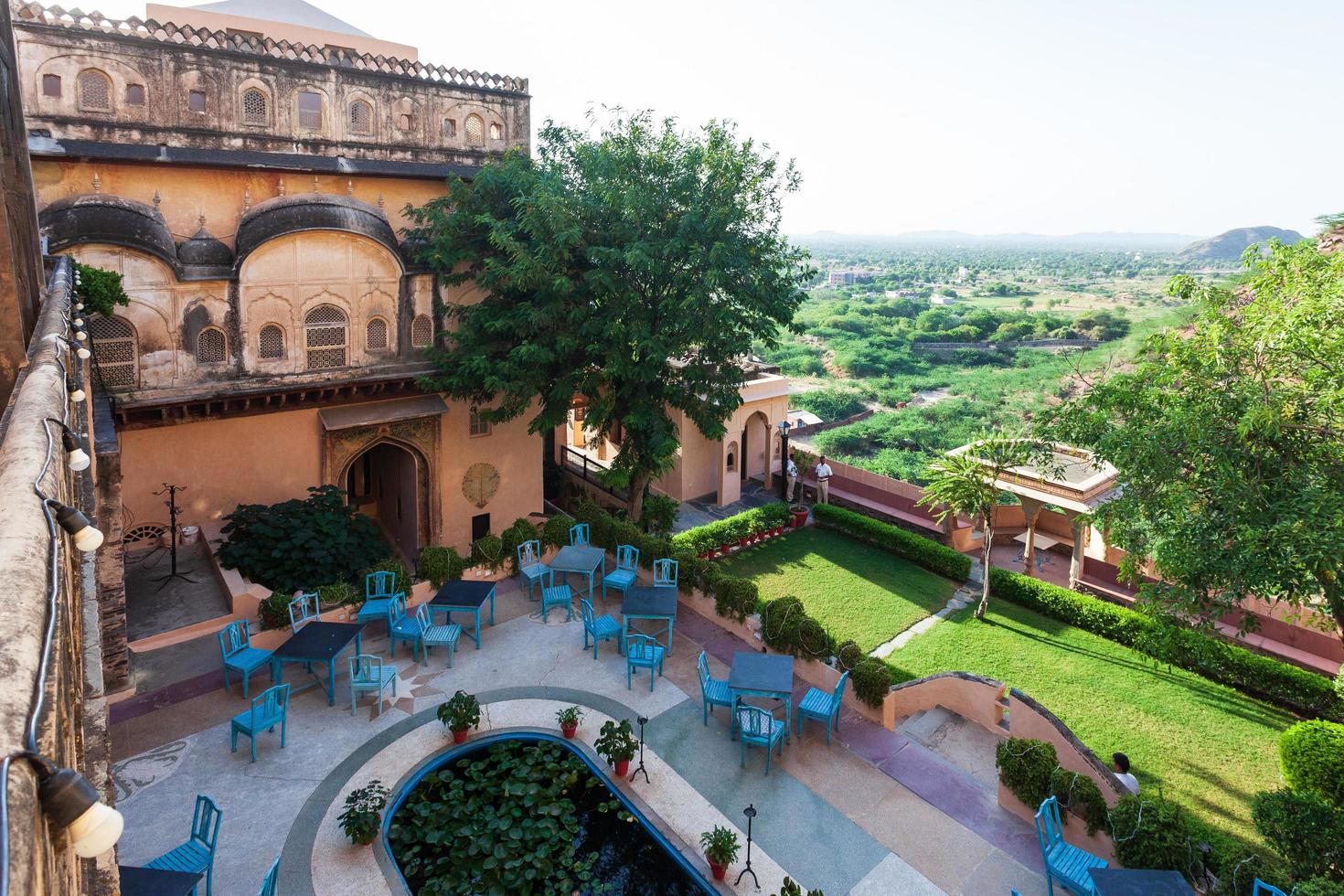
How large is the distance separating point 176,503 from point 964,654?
15.3m

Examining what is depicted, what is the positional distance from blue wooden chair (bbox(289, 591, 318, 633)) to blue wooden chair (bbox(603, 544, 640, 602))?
4590 millimetres

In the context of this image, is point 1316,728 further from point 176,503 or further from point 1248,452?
point 176,503

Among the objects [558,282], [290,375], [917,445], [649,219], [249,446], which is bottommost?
[917,445]

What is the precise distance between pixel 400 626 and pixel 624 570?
155 inches

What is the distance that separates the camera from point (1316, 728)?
975cm

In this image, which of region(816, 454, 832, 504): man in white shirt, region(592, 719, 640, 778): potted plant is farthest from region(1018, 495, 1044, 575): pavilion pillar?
region(592, 719, 640, 778): potted plant

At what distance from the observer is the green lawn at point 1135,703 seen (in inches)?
426

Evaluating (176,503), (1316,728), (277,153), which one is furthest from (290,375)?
(1316,728)

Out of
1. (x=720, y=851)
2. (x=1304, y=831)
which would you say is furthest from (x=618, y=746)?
(x=1304, y=831)

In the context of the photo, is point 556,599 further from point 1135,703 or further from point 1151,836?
point 1135,703

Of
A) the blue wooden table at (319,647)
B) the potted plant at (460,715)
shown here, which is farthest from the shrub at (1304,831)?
the blue wooden table at (319,647)

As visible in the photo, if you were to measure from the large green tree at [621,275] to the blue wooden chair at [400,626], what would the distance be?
15.1 ft

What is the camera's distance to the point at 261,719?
357 inches

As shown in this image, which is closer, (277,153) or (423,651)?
(423,651)
